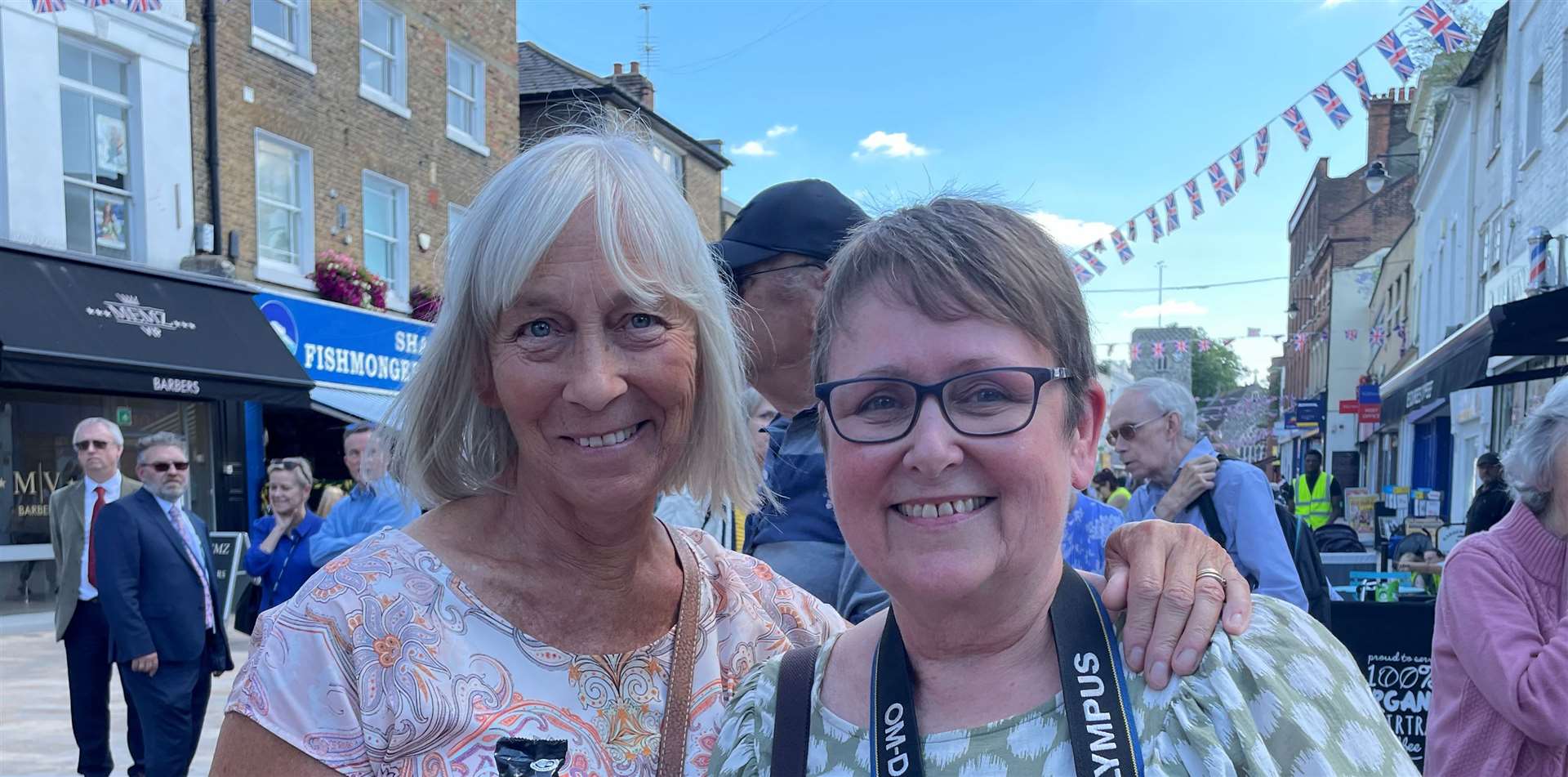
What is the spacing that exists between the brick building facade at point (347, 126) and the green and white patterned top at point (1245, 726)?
43.8 ft

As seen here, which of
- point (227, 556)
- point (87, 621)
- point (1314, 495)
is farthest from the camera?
point (1314, 495)

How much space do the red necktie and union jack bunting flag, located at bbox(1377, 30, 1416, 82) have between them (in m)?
10.4

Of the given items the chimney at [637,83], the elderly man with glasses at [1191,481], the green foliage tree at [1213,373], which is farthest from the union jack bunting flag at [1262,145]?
the green foliage tree at [1213,373]

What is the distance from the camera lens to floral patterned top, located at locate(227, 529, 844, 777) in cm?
148

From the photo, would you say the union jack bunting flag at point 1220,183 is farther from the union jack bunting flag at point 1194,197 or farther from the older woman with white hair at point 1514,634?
the older woman with white hair at point 1514,634

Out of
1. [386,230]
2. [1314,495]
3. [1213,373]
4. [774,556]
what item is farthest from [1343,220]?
[774,556]

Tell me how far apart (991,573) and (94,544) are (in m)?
5.84

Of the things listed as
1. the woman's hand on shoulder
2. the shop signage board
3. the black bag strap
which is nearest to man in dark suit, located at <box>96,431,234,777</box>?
the black bag strap

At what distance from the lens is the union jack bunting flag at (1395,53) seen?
937 cm

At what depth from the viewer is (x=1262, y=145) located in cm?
1116

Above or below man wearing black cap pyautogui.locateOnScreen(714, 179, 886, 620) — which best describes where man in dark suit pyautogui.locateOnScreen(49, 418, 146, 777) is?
below

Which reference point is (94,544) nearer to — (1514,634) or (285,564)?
(285,564)

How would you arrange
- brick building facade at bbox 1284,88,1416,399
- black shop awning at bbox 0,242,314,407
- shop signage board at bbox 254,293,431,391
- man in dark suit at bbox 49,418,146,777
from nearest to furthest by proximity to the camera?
1. man in dark suit at bbox 49,418,146,777
2. black shop awning at bbox 0,242,314,407
3. shop signage board at bbox 254,293,431,391
4. brick building facade at bbox 1284,88,1416,399

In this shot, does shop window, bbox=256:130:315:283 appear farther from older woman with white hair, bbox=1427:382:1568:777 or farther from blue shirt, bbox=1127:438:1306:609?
older woman with white hair, bbox=1427:382:1568:777
